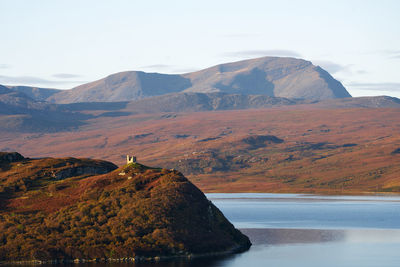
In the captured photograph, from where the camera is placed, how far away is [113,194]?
104 metres

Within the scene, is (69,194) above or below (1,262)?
above

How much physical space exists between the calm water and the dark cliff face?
13.6 ft

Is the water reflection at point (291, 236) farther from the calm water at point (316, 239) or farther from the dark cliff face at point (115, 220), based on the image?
the dark cliff face at point (115, 220)

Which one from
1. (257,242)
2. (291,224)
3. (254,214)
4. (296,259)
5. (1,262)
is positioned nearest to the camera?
(1,262)

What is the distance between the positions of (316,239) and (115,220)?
39.9 meters

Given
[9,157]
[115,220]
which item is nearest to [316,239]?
[115,220]

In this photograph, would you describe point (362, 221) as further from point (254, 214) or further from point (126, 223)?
point (126, 223)

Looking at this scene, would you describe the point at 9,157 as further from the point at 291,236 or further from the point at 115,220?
the point at 291,236

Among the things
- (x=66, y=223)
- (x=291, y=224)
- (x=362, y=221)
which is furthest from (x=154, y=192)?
(x=362, y=221)

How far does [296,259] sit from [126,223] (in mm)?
23526

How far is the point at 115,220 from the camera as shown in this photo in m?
96.5

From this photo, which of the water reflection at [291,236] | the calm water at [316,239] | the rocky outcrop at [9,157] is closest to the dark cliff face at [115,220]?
the calm water at [316,239]

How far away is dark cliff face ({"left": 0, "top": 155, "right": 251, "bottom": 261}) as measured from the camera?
93.2 metres

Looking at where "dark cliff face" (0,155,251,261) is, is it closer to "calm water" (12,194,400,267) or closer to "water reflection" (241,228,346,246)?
"calm water" (12,194,400,267)
